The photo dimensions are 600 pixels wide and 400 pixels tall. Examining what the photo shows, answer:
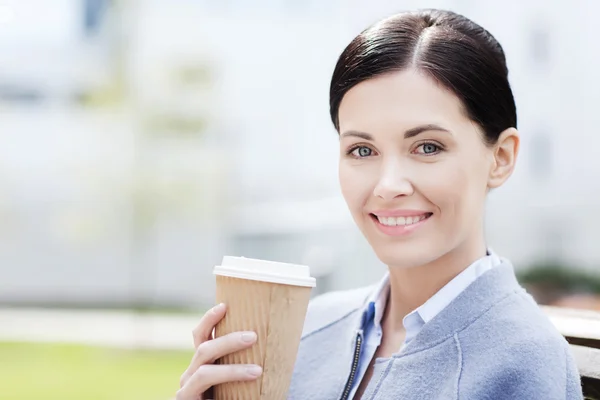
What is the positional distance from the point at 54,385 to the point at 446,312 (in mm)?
5274

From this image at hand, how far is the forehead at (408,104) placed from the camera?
108cm

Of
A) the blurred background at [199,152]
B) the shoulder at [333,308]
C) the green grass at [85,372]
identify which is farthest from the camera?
the blurred background at [199,152]

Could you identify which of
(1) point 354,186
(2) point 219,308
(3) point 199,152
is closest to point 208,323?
(2) point 219,308

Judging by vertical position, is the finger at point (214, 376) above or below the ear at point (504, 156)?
below

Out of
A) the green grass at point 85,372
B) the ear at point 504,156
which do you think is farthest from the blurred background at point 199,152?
the ear at point 504,156

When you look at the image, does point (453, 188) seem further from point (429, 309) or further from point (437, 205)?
point (429, 309)

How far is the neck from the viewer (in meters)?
1.19

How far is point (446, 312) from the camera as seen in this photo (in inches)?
43.8

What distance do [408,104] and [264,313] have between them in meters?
0.35

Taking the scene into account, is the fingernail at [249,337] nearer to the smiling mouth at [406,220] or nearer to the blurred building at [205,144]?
the smiling mouth at [406,220]

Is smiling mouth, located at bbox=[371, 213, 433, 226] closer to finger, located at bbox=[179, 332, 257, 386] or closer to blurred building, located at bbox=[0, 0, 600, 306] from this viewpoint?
finger, located at bbox=[179, 332, 257, 386]

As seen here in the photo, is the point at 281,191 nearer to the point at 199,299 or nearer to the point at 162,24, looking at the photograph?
the point at 199,299

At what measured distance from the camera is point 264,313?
1005 millimetres

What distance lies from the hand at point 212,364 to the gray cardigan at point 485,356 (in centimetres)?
22
